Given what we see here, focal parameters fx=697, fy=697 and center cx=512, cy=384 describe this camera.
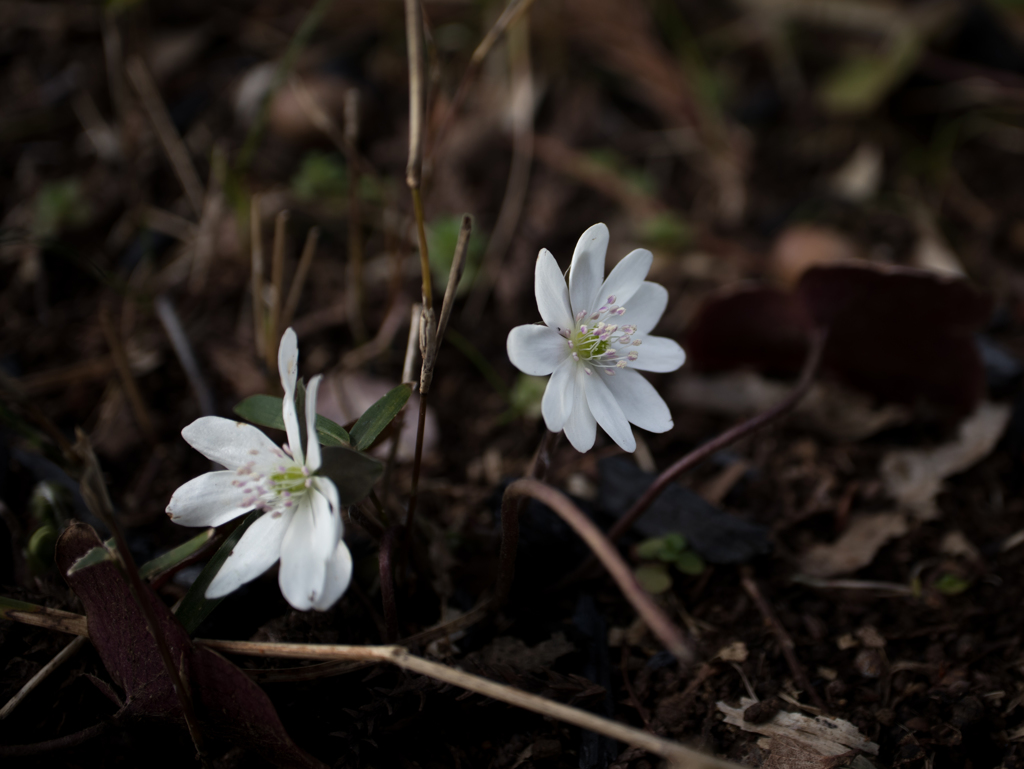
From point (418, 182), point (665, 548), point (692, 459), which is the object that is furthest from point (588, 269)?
point (665, 548)

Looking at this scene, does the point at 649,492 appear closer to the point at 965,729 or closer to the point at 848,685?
the point at 848,685

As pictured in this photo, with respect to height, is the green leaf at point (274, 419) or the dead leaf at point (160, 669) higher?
the green leaf at point (274, 419)

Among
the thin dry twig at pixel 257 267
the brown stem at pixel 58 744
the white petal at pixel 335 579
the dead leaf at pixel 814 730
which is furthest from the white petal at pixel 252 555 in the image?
the dead leaf at pixel 814 730

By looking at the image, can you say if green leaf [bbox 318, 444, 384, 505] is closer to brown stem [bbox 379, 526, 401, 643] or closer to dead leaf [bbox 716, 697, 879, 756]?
brown stem [bbox 379, 526, 401, 643]

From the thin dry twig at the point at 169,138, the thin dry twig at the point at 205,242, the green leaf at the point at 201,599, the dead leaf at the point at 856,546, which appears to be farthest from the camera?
the thin dry twig at the point at 169,138

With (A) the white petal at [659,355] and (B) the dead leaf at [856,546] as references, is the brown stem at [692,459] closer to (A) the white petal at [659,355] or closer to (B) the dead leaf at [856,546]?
(A) the white petal at [659,355]

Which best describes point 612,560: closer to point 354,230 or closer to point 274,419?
point 274,419

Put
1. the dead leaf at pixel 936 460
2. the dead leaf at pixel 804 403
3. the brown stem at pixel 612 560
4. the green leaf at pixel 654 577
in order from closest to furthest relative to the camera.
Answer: the brown stem at pixel 612 560 → the green leaf at pixel 654 577 → the dead leaf at pixel 936 460 → the dead leaf at pixel 804 403

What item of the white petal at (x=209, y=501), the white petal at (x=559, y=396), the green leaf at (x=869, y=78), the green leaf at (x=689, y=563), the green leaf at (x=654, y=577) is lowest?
the green leaf at (x=654, y=577)

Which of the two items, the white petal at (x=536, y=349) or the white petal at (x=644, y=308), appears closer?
the white petal at (x=536, y=349)
